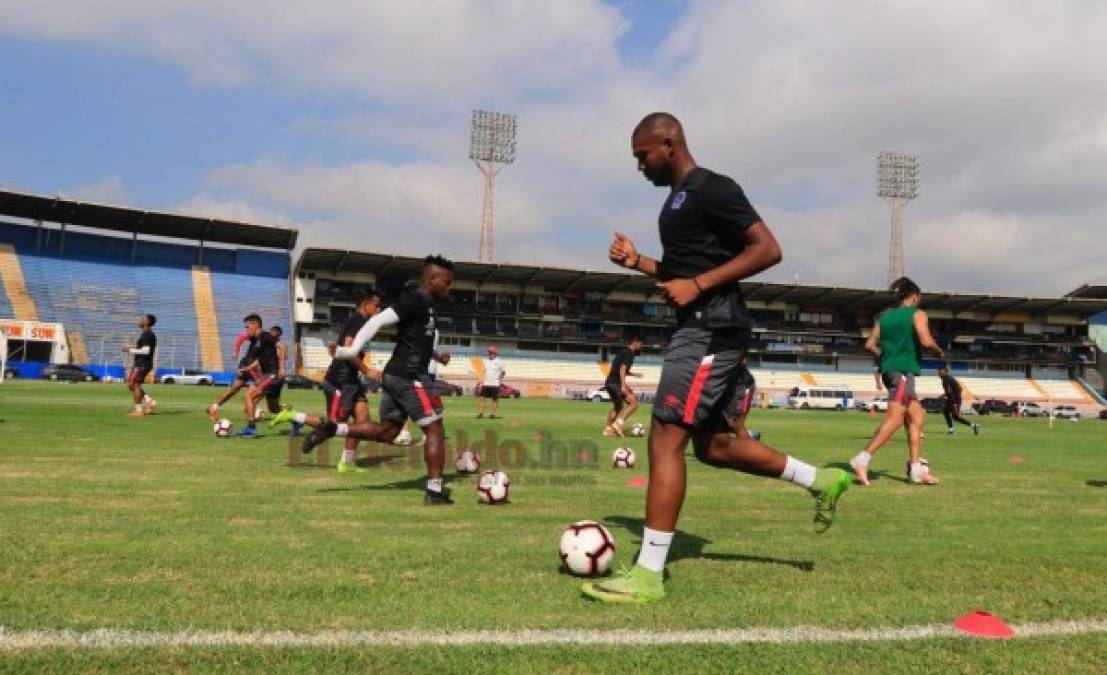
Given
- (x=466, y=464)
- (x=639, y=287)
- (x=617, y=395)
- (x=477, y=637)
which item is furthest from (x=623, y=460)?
(x=639, y=287)

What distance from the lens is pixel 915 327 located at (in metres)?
8.83

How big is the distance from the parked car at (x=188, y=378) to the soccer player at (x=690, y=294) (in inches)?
2273

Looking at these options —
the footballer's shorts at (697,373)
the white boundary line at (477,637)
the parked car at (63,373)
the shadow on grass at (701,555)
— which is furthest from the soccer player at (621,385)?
the parked car at (63,373)

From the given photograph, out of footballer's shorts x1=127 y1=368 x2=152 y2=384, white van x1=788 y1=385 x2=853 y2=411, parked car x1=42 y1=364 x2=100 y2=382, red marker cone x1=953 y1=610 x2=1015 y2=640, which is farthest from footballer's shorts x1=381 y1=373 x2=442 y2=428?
white van x1=788 y1=385 x2=853 y2=411

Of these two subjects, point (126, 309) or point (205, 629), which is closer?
point (205, 629)

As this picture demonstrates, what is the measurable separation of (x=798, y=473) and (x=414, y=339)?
151 inches

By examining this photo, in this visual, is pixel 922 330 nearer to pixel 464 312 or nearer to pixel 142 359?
pixel 142 359

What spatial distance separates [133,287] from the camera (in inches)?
2446

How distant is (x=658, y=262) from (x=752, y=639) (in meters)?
2.22

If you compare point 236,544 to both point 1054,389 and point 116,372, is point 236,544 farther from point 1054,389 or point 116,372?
point 1054,389

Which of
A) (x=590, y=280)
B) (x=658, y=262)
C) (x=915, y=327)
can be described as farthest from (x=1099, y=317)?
(x=658, y=262)

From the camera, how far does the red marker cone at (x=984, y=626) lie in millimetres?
3180

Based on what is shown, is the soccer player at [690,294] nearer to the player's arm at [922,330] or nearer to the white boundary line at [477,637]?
the white boundary line at [477,637]

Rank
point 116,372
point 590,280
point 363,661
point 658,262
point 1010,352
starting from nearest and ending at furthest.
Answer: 1. point 363,661
2. point 658,262
3. point 116,372
4. point 590,280
5. point 1010,352
